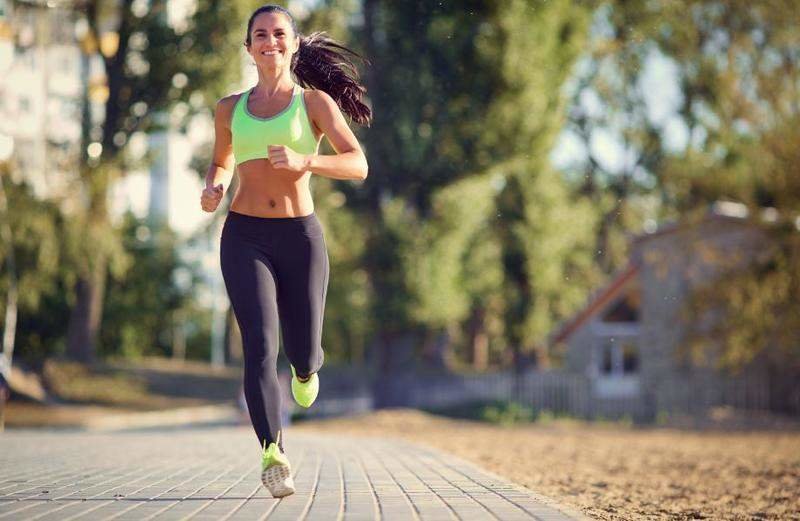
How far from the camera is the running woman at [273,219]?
625 cm

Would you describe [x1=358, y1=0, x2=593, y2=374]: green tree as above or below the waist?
above

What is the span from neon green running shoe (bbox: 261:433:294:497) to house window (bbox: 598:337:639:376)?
1236 inches

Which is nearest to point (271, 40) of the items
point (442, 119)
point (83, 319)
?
point (442, 119)

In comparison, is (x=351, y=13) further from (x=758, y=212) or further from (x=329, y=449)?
(x=329, y=449)

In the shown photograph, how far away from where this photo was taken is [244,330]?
6305 mm

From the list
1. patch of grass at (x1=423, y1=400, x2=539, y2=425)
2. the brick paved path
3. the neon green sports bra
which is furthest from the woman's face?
patch of grass at (x1=423, y1=400, x2=539, y2=425)

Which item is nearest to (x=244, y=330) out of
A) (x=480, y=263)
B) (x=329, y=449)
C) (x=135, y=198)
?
(x=329, y=449)

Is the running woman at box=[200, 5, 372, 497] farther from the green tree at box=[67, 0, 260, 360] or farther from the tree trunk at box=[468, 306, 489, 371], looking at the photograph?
the tree trunk at box=[468, 306, 489, 371]

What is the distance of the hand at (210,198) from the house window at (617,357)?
31394mm

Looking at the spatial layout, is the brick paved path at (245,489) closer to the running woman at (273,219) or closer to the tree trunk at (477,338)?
the running woman at (273,219)

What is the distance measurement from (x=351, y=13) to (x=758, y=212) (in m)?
10.1

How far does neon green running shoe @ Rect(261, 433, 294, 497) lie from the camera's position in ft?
20.3

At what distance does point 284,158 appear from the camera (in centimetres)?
584

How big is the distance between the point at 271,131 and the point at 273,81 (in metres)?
0.33
